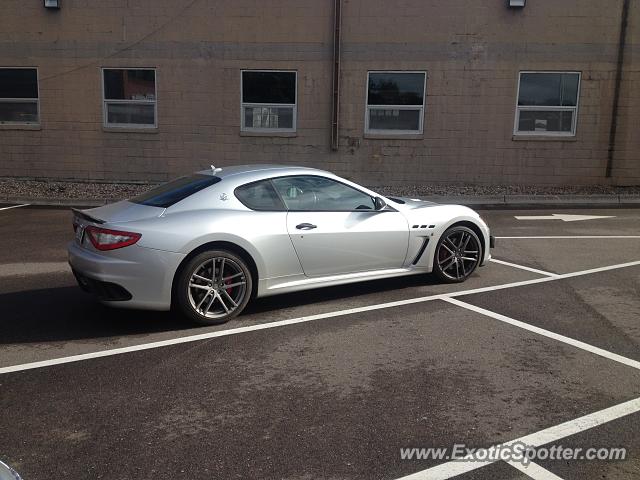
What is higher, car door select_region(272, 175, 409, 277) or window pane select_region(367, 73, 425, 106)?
window pane select_region(367, 73, 425, 106)

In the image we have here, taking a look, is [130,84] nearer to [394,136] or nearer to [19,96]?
[19,96]

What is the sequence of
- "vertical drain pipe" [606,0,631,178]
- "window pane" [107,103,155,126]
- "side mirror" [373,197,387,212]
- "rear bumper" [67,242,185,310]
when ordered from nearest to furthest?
"rear bumper" [67,242,185,310] < "side mirror" [373,197,387,212] < "vertical drain pipe" [606,0,631,178] < "window pane" [107,103,155,126]

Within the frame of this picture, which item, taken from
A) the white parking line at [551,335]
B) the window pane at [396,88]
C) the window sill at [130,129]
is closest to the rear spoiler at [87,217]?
the white parking line at [551,335]

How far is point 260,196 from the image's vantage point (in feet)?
19.0

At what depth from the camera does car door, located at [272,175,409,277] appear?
19.1ft

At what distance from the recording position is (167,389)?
4062 millimetres

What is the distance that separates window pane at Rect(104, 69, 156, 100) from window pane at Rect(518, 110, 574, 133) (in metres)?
9.56

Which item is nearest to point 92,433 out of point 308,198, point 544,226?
point 308,198

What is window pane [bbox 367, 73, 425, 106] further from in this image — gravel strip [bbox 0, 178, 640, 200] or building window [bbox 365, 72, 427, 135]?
gravel strip [bbox 0, 178, 640, 200]

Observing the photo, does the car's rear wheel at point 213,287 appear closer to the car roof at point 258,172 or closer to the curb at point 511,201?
the car roof at point 258,172

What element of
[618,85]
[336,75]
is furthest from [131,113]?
[618,85]

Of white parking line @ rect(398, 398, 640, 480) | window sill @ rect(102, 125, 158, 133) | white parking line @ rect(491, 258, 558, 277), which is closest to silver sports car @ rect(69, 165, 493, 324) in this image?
white parking line @ rect(491, 258, 558, 277)

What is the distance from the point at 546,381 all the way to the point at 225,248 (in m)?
2.84

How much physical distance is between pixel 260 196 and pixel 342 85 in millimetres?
10350
